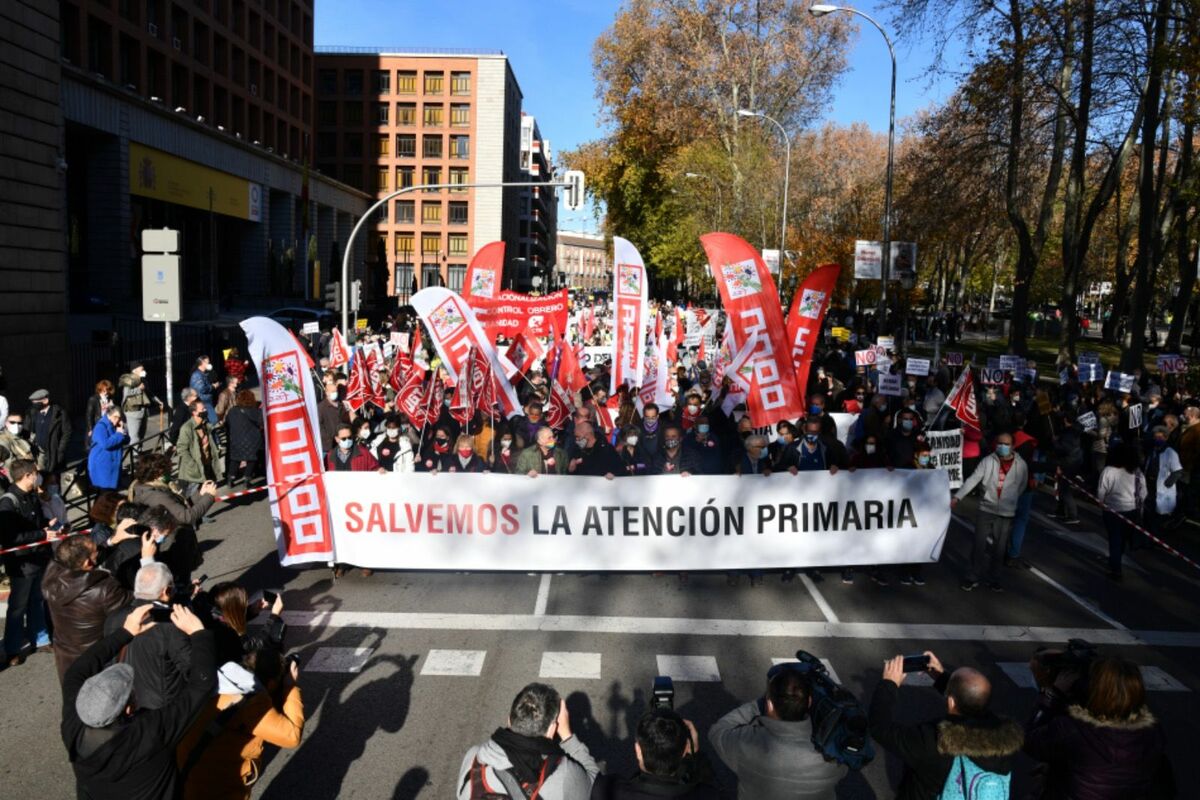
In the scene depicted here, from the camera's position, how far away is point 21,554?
689cm

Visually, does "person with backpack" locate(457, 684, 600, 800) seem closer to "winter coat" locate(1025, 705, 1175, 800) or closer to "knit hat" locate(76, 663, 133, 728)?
"knit hat" locate(76, 663, 133, 728)

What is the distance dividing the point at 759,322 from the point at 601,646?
211 inches

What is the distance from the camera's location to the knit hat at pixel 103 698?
370 cm

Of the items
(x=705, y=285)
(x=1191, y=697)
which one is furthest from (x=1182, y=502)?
(x=705, y=285)

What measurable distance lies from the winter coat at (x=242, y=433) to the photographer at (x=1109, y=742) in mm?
11235

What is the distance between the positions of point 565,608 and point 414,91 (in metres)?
78.8

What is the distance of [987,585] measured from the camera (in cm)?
989

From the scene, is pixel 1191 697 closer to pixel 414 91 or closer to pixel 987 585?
pixel 987 585

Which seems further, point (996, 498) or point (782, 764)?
point (996, 498)

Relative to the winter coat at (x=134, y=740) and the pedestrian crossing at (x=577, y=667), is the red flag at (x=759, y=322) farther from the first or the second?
the winter coat at (x=134, y=740)

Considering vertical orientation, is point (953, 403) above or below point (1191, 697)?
above

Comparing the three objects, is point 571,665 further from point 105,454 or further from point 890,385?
point 890,385

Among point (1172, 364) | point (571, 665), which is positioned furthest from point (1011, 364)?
point (571, 665)

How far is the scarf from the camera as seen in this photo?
12.0ft
